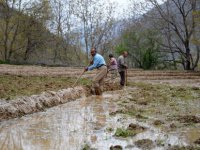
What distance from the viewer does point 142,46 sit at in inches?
1679

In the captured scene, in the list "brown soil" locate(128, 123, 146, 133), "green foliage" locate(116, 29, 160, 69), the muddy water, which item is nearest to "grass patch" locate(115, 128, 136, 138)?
the muddy water

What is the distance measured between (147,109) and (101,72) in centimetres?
528

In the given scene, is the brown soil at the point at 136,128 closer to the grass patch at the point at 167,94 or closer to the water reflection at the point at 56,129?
the water reflection at the point at 56,129

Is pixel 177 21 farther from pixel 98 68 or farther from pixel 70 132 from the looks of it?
pixel 70 132

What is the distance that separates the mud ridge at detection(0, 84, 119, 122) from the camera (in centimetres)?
976

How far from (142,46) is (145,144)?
36491mm

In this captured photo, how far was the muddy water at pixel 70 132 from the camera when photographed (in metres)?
6.78

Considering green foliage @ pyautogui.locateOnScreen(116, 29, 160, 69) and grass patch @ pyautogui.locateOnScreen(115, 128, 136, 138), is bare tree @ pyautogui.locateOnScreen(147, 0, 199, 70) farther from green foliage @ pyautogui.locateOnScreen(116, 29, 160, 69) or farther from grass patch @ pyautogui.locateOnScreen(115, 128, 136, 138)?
grass patch @ pyautogui.locateOnScreen(115, 128, 136, 138)

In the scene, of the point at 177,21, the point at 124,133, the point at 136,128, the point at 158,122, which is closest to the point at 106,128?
the point at 136,128

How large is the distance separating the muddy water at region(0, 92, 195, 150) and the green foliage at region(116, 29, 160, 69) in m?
31.0

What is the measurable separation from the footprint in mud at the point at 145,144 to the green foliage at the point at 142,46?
113ft

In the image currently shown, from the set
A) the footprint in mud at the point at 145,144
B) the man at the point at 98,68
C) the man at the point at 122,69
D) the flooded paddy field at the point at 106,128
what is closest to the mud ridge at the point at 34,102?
the flooded paddy field at the point at 106,128

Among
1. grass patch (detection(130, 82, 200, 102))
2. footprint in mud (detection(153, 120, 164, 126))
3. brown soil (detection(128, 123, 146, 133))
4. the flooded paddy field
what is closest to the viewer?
the flooded paddy field

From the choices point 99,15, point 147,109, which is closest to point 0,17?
point 99,15
